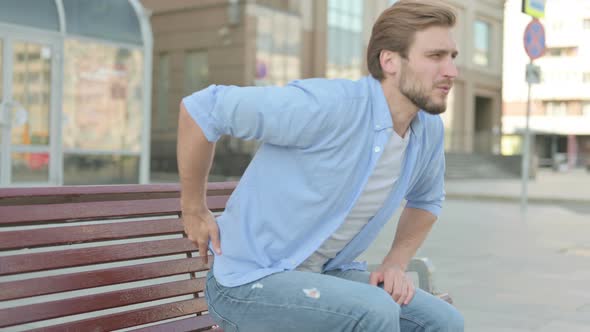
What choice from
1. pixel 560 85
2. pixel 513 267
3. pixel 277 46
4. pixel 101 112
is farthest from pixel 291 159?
pixel 560 85

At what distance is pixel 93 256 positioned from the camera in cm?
266

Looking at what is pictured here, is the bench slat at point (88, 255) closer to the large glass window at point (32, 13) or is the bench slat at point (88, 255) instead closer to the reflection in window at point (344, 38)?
the large glass window at point (32, 13)

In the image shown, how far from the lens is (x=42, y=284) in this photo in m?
2.49

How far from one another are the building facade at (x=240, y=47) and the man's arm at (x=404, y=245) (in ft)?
75.3

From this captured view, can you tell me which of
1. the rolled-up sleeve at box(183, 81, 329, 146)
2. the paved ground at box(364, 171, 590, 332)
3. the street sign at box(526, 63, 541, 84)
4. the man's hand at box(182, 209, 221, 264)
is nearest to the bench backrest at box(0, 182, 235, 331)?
the man's hand at box(182, 209, 221, 264)

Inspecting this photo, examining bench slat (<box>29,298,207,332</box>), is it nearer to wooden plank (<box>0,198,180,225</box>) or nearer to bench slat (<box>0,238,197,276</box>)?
bench slat (<box>0,238,197,276</box>)

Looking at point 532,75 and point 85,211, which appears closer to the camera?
point 85,211

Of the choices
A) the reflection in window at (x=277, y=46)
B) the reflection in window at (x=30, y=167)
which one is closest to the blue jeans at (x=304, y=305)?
the reflection in window at (x=30, y=167)

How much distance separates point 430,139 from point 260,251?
67 centimetres

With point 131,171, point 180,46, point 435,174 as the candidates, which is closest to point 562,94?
point 180,46

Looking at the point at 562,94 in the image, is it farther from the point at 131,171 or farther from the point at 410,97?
the point at 410,97

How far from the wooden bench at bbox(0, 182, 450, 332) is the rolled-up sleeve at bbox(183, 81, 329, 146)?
674 mm

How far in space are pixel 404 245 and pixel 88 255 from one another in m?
1.02

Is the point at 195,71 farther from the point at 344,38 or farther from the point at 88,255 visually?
the point at 88,255
